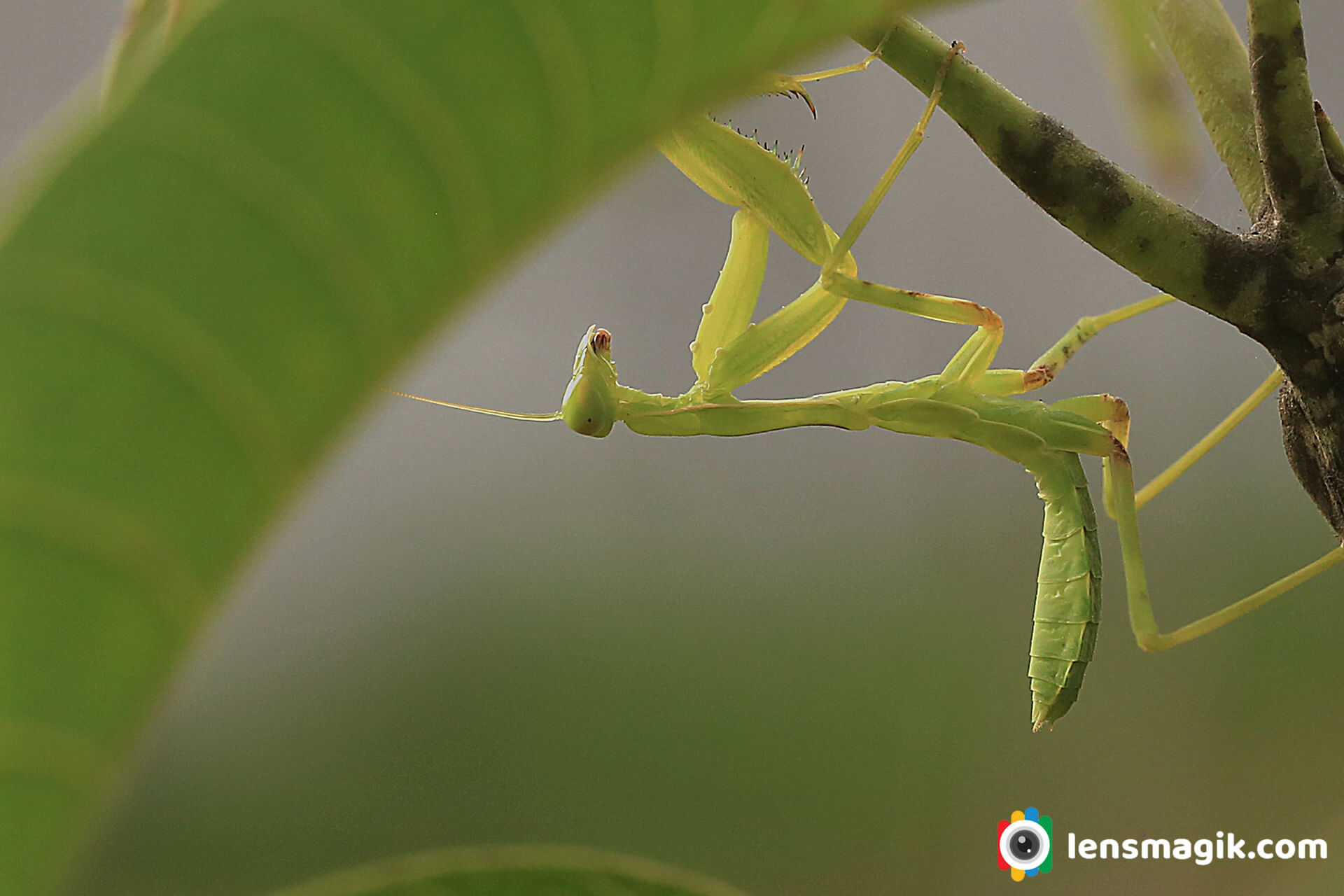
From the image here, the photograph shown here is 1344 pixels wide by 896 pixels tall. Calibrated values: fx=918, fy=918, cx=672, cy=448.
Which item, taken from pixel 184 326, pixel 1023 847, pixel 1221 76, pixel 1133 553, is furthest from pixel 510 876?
pixel 1023 847

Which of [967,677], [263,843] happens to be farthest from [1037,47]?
[263,843]

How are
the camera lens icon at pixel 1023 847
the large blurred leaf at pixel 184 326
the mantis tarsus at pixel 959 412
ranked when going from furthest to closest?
the camera lens icon at pixel 1023 847
the mantis tarsus at pixel 959 412
the large blurred leaf at pixel 184 326

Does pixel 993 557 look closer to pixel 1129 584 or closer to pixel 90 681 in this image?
pixel 1129 584

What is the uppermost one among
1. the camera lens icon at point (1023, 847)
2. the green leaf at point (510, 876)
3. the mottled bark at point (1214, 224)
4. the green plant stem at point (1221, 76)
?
the green plant stem at point (1221, 76)

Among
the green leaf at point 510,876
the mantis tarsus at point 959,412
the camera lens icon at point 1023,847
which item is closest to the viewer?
the green leaf at point 510,876

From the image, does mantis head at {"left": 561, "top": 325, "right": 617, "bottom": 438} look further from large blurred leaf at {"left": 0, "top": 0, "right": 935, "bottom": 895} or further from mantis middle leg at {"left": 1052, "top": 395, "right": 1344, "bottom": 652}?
large blurred leaf at {"left": 0, "top": 0, "right": 935, "bottom": 895}

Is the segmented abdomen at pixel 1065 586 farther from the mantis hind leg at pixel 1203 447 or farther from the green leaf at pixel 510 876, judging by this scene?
the green leaf at pixel 510 876

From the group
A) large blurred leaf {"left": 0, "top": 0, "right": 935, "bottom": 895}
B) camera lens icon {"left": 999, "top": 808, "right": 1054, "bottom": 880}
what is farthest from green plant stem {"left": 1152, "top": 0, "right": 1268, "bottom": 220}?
camera lens icon {"left": 999, "top": 808, "right": 1054, "bottom": 880}

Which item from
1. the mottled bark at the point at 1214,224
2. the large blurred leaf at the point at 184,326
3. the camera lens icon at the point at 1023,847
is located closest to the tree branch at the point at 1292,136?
the mottled bark at the point at 1214,224
